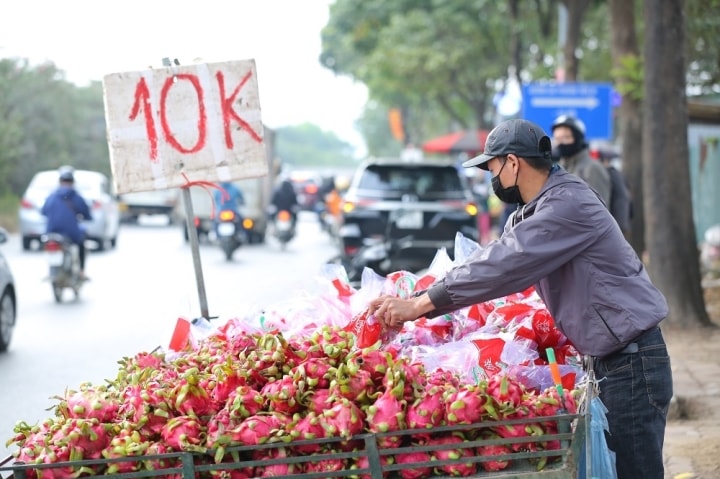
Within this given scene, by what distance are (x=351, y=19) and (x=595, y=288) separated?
127 feet

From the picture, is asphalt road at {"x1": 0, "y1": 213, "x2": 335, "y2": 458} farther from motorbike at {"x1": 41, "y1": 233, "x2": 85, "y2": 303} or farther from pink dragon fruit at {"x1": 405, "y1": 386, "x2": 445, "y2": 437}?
pink dragon fruit at {"x1": 405, "y1": 386, "x2": 445, "y2": 437}

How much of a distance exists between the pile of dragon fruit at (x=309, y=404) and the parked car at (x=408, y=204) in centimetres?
1073

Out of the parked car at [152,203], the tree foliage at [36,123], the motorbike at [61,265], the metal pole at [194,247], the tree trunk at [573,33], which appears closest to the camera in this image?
the metal pole at [194,247]

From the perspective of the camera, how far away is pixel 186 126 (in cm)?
554

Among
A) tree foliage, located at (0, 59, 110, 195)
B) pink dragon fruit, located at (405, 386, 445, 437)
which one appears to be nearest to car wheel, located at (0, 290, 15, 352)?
pink dragon fruit, located at (405, 386, 445, 437)

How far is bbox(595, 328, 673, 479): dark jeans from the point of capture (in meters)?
3.72

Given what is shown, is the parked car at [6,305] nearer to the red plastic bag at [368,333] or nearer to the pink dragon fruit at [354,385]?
the red plastic bag at [368,333]

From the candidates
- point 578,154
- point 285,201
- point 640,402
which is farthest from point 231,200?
point 640,402

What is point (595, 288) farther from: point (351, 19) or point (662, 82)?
point (351, 19)

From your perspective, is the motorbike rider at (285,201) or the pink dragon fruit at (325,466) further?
the motorbike rider at (285,201)

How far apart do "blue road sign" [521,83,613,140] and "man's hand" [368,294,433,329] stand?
1272 centimetres

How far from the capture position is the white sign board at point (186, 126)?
5.37m

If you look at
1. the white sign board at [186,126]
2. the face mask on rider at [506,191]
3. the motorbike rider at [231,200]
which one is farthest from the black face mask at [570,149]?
the motorbike rider at [231,200]

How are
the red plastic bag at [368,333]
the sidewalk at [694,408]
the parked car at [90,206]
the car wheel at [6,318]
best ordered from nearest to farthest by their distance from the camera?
the red plastic bag at [368,333], the sidewalk at [694,408], the car wheel at [6,318], the parked car at [90,206]
